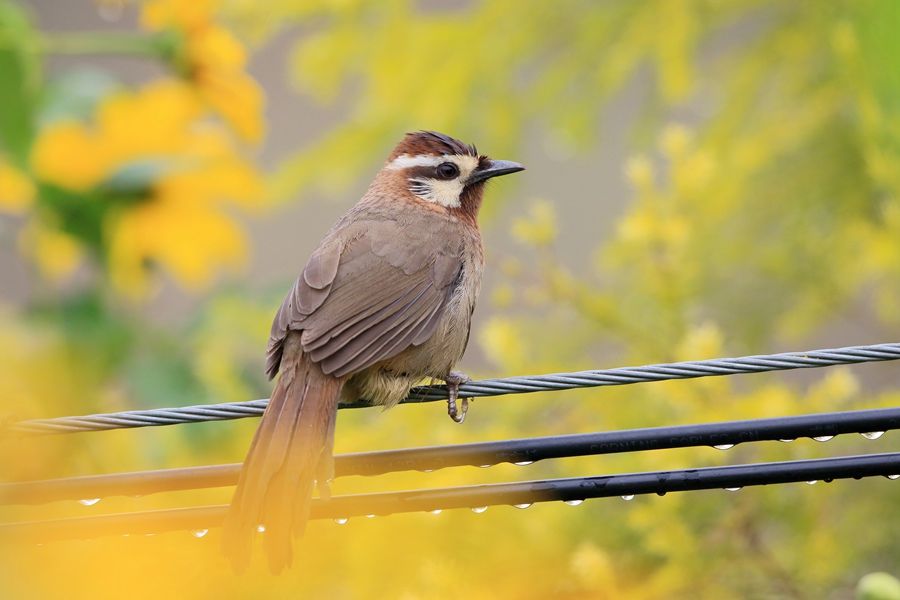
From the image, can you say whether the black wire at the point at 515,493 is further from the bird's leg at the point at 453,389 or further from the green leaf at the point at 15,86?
the green leaf at the point at 15,86

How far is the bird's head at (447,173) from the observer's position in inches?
222

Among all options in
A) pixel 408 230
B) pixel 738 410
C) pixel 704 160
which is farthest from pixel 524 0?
pixel 738 410

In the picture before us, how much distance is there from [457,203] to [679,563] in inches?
69.4

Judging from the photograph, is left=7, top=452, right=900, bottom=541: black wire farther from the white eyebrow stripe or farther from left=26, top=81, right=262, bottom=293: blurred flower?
the white eyebrow stripe

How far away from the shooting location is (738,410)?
5266 mm

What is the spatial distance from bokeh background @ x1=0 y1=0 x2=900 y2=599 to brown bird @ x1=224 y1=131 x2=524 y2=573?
1.33 ft

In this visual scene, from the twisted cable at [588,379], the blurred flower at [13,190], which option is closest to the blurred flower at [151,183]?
the blurred flower at [13,190]

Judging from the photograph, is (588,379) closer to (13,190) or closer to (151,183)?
(151,183)

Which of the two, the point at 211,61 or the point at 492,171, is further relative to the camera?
the point at 492,171

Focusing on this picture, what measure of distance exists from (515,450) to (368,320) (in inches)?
51.0

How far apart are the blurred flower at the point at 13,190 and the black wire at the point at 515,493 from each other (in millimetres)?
1619

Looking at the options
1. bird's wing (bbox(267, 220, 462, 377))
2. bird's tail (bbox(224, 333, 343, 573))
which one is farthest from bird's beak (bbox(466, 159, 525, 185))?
bird's tail (bbox(224, 333, 343, 573))

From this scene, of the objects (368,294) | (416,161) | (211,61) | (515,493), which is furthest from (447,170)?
(515,493)

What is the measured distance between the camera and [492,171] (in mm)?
5613
